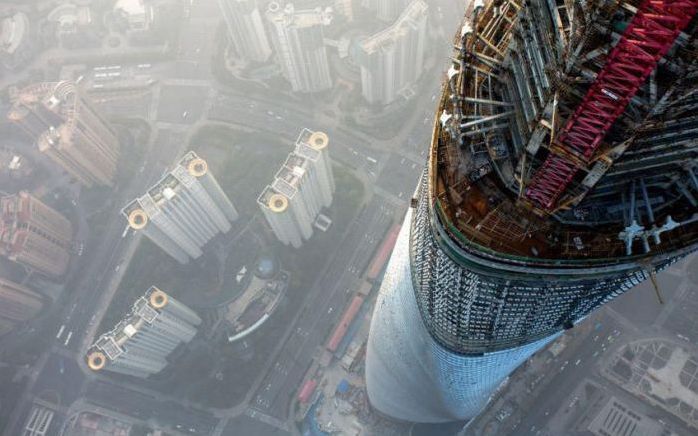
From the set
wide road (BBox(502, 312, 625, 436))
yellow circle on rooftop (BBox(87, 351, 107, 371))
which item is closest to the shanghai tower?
wide road (BBox(502, 312, 625, 436))

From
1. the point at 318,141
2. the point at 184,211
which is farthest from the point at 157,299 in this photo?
the point at 318,141

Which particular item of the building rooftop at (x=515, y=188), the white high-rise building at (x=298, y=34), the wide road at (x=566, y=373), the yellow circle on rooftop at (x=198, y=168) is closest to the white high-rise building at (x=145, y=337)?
the yellow circle on rooftop at (x=198, y=168)

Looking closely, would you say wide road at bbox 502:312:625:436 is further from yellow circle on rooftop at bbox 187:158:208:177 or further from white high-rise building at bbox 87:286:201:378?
yellow circle on rooftop at bbox 187:158:208:177

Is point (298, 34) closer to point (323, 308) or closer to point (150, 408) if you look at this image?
point (323, 308)

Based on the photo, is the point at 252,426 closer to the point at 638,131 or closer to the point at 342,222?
the point at 342,222

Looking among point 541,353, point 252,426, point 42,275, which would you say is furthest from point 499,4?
point 42,275
